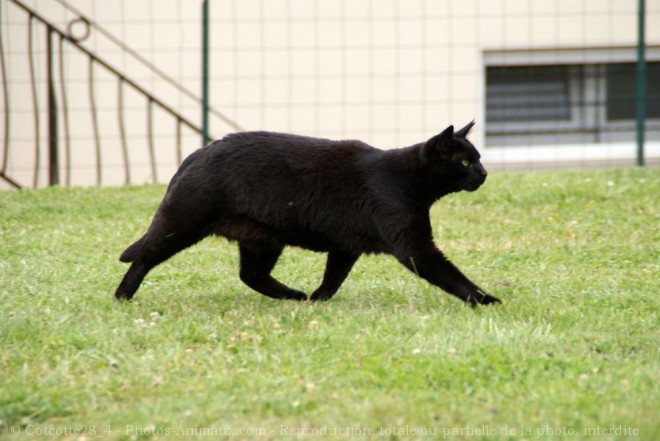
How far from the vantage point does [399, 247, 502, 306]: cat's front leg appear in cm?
496

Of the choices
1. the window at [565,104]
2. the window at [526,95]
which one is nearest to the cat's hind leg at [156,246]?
the window at [565,104]

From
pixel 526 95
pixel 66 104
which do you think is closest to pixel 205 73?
pixel 66 104

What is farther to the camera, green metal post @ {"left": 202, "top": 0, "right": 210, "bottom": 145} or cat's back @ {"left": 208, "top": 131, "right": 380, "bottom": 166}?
green metal post @ {"left": 202, "top": 0, "right": 210, "bottom": 145}

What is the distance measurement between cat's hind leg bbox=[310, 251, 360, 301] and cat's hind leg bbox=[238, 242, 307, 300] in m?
0.16

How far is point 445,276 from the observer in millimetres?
4980

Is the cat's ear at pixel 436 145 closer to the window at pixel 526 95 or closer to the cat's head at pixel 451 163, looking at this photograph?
the cat's head at pixel 451 163

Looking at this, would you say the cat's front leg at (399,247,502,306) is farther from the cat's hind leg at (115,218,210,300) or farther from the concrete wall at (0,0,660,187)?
the concrete wall at (0,0,660,187)

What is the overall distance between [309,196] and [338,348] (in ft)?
3.62

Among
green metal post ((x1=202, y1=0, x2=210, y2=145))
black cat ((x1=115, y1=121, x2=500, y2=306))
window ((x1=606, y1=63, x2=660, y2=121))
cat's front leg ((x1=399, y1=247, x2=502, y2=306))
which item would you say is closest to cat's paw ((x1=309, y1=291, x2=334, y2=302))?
black cat ((x1=115, y1=121, x2=500, y2=306))

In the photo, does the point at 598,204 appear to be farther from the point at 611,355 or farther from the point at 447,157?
the point at 611,355

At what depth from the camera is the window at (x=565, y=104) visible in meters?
11.6

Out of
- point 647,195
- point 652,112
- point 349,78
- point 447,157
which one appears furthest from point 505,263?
point 652,112

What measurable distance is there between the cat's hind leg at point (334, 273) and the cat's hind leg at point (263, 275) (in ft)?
0.52

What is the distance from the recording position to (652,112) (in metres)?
11.7
